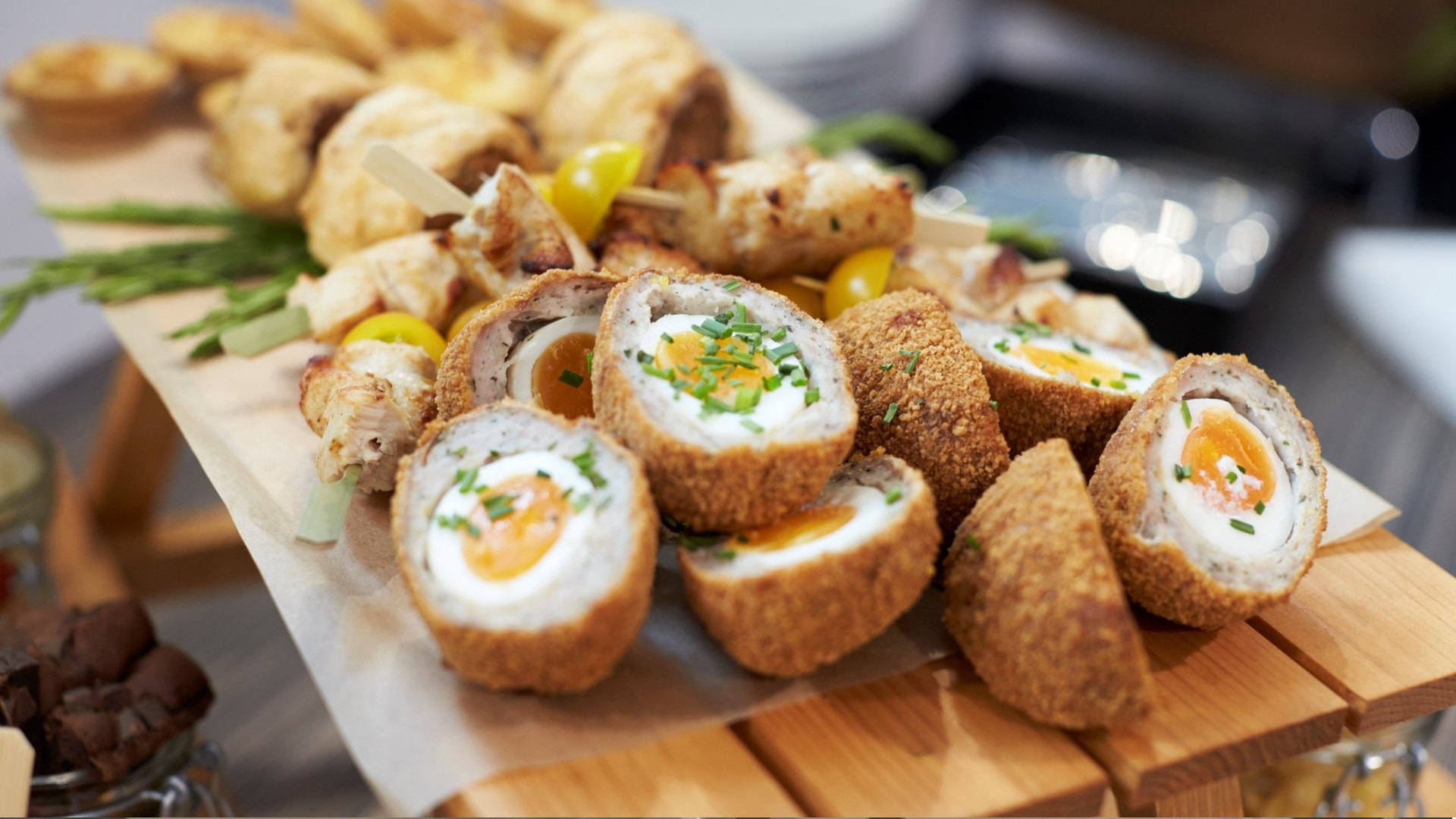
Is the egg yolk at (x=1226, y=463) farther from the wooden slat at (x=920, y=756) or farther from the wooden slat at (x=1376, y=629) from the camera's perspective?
the wooden slat at (x=920, y=756)

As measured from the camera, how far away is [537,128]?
3367mm

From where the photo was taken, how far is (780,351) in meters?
1.89

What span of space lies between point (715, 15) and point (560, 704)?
403 centimetres

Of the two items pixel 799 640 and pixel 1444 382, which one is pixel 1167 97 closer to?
pixel 1444 382

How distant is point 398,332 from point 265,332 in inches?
14.0

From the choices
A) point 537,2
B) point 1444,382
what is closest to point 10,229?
point 537,2

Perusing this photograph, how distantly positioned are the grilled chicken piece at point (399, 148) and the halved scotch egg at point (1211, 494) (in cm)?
167

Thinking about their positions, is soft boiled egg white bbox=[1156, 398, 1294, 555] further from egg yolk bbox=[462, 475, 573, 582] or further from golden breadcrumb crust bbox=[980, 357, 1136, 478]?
egg yolk bbox=[462, 475, 573, 582]

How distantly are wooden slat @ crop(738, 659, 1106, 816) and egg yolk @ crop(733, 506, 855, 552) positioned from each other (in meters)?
0.24

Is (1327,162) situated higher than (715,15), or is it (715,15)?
(715,15)

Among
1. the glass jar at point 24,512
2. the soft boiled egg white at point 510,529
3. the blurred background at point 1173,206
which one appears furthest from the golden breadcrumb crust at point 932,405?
the glass jar at point 24,512

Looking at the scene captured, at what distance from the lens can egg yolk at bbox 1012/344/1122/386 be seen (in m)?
2.22

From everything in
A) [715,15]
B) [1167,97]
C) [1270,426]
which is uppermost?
[1270,426]

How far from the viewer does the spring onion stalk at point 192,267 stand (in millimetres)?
2641
